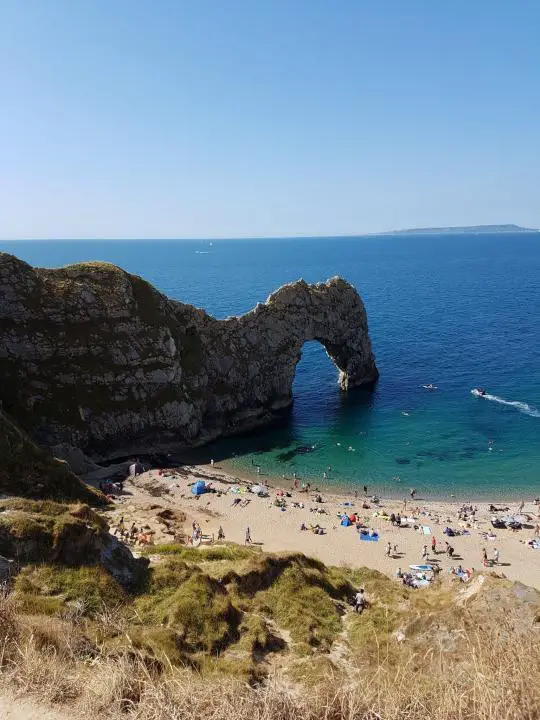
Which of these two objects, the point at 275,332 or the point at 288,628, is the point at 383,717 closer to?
the point at 288,628

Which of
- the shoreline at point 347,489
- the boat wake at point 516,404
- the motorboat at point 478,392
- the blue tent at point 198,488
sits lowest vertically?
the shoreline at point 347,489

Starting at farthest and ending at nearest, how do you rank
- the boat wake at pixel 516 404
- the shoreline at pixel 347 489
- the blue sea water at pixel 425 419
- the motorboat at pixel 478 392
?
1. the motorboat at pixel 478 392
2. the boat wake at pixel 516 404
3. the blue sea water at pixel 425 419
4. the shoreline at pixel 347 489

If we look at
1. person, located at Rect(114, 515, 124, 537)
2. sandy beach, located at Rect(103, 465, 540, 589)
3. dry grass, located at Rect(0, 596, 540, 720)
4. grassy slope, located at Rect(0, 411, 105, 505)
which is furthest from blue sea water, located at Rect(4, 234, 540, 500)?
dry grass, located at Rect(0, 596, 540, 720)

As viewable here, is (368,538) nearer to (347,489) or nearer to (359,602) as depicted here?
(347,489)

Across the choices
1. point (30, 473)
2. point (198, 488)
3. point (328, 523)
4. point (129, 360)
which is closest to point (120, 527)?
point (30, 473)

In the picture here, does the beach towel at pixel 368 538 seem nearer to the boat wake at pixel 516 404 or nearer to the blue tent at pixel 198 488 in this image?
the blue tent at pixel 198 488

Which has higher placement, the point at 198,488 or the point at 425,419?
the point at 425,419

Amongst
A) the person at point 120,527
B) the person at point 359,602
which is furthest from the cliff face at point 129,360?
the person at point 359,602
